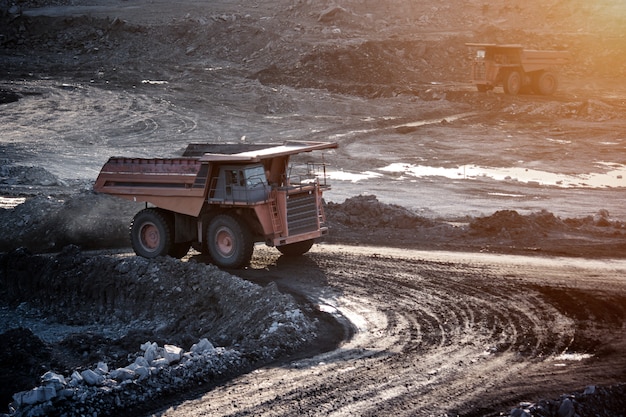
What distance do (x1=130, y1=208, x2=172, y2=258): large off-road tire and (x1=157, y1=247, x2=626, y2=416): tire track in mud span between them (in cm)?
200

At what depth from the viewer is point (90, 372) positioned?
37.5ft

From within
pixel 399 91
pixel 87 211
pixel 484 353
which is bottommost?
pixel 484 353

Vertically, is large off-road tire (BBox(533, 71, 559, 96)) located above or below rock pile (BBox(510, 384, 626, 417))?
A: above

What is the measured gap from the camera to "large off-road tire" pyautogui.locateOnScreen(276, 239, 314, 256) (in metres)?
19.1

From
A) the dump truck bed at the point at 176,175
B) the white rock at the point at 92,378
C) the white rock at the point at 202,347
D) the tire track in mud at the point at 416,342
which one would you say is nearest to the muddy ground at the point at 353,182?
the tire track in mud at the point at 416,342

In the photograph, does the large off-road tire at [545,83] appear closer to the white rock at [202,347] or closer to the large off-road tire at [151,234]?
the large off-road tire at [151,234]

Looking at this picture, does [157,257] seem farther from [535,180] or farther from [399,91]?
[399,91]

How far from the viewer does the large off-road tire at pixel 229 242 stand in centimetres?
1778

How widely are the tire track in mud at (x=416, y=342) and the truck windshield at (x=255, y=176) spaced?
1.71 m

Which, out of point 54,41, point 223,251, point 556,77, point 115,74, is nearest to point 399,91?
point 556,77

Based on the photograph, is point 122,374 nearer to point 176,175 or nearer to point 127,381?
point 127,381

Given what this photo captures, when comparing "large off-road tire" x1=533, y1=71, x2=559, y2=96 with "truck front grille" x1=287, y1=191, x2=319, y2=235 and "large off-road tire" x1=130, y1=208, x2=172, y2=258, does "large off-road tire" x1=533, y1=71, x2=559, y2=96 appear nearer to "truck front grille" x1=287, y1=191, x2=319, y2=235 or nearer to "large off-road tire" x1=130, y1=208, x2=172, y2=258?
"truck front grille" x1=287, y1=191, x2=319, y2=235

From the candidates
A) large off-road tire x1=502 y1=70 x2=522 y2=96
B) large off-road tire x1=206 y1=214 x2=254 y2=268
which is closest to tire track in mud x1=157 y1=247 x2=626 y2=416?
large off-road tire x1=206 y1=214 x2=254 y2=268

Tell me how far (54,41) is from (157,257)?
35013 millimetres
